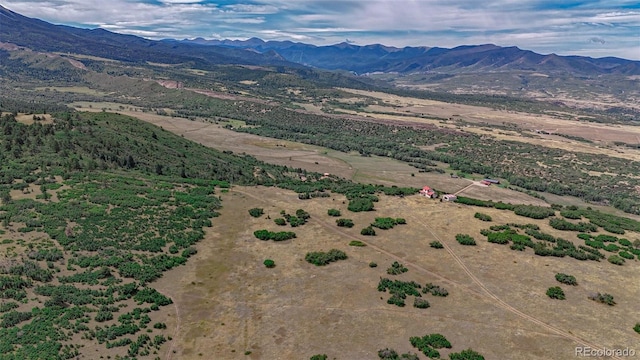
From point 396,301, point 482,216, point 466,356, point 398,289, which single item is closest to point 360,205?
point 482,216

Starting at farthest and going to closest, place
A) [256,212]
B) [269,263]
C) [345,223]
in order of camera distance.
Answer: [256,212] → [345,223] → [269,263]

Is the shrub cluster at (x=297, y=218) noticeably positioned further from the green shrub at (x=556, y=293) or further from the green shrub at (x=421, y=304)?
the green shrub at (x=556, y=293)

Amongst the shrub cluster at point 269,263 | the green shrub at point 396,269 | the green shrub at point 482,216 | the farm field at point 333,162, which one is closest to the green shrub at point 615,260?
the green shrub at point 482,216

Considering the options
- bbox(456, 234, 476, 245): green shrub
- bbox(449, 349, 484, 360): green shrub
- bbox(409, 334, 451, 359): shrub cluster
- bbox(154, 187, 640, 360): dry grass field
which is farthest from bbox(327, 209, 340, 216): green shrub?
bbox(449, 349, 484, 360): green shrub

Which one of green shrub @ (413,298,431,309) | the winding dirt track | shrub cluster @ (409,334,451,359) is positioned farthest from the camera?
green shrub @ (413,298,431,309)

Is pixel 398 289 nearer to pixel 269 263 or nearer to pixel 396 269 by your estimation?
pixel 396 269

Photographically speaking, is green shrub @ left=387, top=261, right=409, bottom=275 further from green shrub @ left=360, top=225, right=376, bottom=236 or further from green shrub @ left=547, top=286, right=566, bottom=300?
green shrub @ left=547, top=286, right=566, bottom=300
